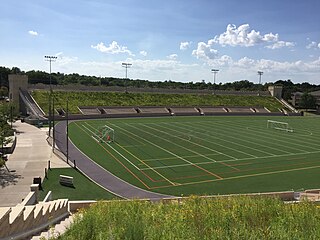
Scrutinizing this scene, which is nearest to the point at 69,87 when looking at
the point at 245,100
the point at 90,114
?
the point at 90,114

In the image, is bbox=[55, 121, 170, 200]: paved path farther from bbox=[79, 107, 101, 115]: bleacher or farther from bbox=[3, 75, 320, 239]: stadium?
bbox=[79, 107, 101, 115]: bleacher

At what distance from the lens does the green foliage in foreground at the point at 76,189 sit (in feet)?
69.1

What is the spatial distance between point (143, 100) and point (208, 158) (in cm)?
5650

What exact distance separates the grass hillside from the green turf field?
26.4m

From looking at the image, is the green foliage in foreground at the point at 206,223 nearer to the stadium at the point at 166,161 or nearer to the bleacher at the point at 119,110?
the stadium at the point at 166,161

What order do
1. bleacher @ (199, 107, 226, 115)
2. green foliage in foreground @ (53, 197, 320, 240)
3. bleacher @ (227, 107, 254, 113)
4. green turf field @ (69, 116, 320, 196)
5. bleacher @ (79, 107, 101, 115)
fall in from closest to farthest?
green foliage in foreground @ (53, 197, 320, 240)
green turf field @ (69, 116, 320, 196)
bleacher @ (79, 107, 101, 115)
bleacher @ (199, 107, 226, 115)
bleacher @ (227, 107, 254, 113)

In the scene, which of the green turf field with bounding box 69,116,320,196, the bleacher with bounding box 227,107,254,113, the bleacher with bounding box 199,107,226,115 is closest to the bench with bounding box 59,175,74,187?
the green turf field with bounding box 69,116,320,196

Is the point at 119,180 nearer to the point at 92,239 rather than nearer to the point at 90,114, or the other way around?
the point at 92,239

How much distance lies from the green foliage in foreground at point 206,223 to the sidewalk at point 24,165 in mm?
13128

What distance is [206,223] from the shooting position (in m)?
8.22

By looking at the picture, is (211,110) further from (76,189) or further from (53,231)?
(53,231)

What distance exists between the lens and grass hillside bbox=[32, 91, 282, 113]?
75.4 metres

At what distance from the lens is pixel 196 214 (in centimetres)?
931

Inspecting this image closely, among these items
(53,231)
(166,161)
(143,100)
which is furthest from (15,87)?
(53,231)
